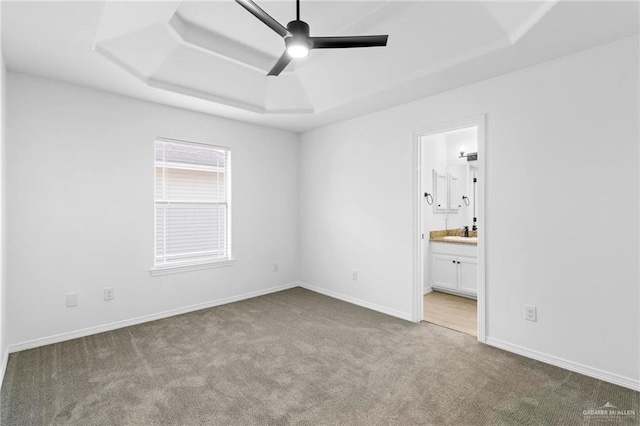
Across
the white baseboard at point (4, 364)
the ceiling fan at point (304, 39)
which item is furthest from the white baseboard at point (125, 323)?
the ceiling fan at point (304, 39)

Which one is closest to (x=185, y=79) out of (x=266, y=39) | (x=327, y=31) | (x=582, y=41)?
(x=266, y=39)

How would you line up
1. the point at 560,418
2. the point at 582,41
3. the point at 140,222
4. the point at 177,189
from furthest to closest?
1. the point at 177,189
2. the point at 140,222
3. the point at 582,41
4. the point at 560,418

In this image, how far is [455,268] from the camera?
15.3 ft

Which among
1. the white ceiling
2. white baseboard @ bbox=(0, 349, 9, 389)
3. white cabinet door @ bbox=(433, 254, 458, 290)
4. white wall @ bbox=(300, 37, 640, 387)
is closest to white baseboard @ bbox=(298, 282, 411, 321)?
white wall @ bbox=(300, 37, 640, 387)

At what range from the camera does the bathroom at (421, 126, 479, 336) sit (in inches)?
177

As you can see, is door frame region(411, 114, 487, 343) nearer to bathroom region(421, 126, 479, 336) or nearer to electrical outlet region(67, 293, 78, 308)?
bathroom region(421, 126, 479, 336)

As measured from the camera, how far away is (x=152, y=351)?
9.62 feet

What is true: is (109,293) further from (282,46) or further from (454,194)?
(454,194)

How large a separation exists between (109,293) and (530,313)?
13.6ft

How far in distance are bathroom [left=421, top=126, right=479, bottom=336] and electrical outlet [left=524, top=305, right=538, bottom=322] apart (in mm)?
1131

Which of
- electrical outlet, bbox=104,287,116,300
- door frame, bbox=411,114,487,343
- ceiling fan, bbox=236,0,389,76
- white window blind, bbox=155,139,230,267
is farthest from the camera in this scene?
white window blind, bbox=155,139,230,267

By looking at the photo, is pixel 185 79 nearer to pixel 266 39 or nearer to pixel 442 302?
pixel 266 39

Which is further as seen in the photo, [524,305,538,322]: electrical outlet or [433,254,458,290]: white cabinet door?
[433,254,458,290]: white cabinet door

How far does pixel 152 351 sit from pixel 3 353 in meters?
1.08
